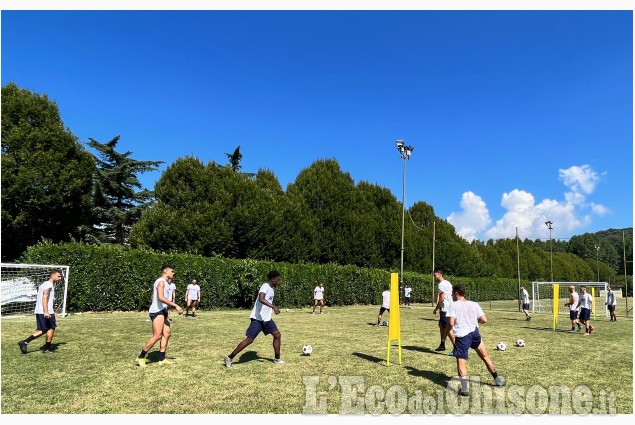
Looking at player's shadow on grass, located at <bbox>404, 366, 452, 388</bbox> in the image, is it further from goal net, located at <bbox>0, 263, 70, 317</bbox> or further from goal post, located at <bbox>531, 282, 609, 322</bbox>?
goal net, located at <bbox>0, 263, 70, 317</bbox>

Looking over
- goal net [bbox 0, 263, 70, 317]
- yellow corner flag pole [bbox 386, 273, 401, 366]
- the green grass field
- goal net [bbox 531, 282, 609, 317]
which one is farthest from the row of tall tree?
yellow corner flag pole [bbox 386, 273, 401, 366]

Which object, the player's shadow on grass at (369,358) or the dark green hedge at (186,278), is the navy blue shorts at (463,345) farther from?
the dark green hedge at (186,278)

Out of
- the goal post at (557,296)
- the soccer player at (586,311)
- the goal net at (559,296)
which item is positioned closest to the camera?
the soccer player at (586,311)

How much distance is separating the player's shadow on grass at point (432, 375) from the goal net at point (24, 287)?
15740mm

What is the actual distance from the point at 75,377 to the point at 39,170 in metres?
26.0

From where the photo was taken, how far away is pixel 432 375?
8227mm

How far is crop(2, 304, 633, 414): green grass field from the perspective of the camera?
6.21 metres

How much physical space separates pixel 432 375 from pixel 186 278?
18.9 meters

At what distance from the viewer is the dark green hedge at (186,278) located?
20.1 metres

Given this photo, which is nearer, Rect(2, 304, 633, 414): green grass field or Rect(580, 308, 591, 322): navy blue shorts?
Rect(2, 304, 633, 414): green grass field

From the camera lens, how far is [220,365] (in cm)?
888

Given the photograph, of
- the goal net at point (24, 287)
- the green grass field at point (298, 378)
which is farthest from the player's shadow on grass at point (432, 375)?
the goal net at point (24, 287)

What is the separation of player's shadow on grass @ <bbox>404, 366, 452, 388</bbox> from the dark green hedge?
16998 millimetres

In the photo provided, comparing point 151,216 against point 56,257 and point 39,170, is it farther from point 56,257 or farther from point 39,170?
point 56,257
